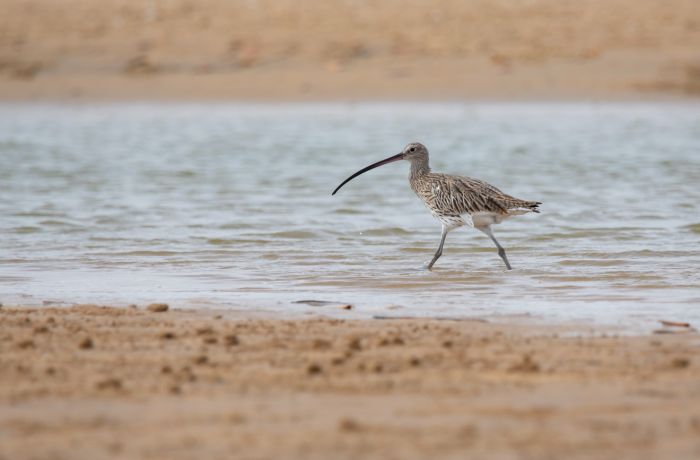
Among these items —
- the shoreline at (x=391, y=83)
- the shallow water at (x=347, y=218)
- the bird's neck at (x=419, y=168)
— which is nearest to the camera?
the shallow water at (x=347, y=218)

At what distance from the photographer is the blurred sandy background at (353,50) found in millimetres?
20891

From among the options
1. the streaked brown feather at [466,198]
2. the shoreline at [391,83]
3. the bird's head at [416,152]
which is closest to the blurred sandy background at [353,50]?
the shoreline at [391,83]

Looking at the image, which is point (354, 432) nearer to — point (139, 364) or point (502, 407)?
point (502, 407)

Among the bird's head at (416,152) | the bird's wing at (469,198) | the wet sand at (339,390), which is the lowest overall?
the wet sand at (339,390)

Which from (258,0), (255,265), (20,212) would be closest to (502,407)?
(255,265)

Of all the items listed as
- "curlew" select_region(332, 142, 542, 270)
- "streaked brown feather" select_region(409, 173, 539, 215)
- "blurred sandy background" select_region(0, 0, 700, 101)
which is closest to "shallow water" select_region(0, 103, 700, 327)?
"curlew" select_region(332, 142, 542, 270)

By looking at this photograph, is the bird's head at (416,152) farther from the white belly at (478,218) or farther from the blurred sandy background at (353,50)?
the blurred sandy background at (353,50)

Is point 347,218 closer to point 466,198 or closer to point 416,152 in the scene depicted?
point 416,152

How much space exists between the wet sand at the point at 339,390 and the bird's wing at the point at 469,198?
254cm

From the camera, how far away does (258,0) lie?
82.3 ft

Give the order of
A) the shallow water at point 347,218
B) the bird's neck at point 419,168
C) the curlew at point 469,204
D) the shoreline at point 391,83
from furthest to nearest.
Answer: the shoreline at point 391,83 → the bird's neck at point 419,168 → the curlew at point 469,204 → the shallow water at point 347,218

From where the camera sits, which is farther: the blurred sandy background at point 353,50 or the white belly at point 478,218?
the blurred sandy background at point 353,50

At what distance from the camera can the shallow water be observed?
583 cm

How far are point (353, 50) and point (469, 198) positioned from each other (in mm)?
15592
